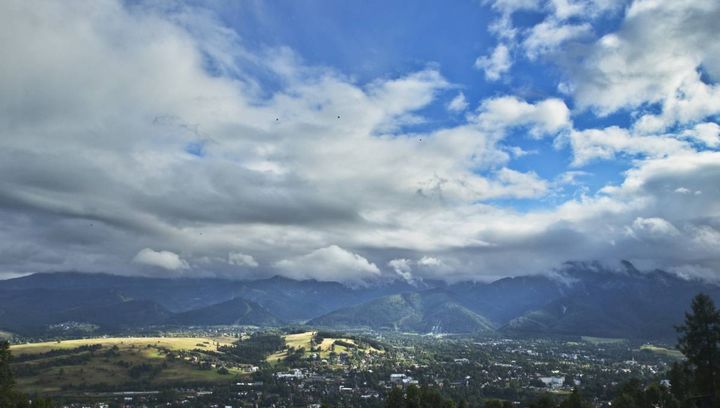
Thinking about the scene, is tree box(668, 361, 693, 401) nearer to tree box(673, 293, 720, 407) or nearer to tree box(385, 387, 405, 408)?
tree box(673, 293, 720, 407)

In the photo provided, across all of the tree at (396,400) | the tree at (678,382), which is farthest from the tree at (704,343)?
the tree at (396,400)

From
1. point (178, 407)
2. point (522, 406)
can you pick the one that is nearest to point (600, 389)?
point (522, 406)

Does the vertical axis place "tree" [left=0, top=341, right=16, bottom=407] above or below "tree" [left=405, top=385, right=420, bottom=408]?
above

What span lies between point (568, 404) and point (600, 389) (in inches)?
5500

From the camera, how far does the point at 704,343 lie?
63281 mm

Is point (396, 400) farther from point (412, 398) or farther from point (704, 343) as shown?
point (704, 343)

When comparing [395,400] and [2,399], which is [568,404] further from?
[2,399]

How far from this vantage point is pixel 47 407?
78875mm

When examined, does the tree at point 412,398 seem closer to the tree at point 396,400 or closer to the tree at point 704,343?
the tree at point 396,400

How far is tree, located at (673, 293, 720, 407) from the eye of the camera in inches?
2430

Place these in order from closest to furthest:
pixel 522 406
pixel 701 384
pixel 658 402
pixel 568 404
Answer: pixel 701 384 < pixel 568 404 < pixel 658 402 < pixel 522 406

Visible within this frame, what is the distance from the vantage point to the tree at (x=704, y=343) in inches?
2430

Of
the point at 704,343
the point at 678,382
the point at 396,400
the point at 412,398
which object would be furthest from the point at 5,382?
the point at 678,382

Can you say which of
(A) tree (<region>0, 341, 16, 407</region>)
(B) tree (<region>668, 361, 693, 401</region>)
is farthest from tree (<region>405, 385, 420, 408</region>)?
(A) tree (<region>0, 341, 16, 407</region>)
